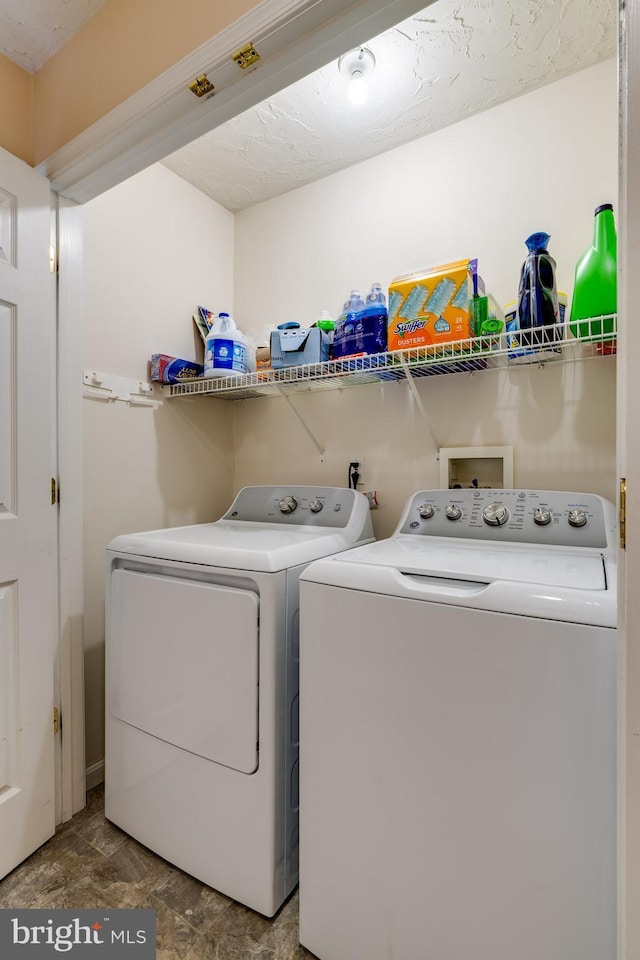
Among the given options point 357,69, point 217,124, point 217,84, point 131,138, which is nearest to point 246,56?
point 217,84

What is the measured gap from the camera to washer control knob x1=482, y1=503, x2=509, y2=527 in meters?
1.45

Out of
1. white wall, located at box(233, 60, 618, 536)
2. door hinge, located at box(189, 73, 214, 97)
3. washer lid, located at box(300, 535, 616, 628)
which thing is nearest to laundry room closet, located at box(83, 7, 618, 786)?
white wall, located at box(233, 60, 618, 536)

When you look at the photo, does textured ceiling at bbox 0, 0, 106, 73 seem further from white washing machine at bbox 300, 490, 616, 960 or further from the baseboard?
A: the baseboard

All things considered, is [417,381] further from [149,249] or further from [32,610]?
[32,610]

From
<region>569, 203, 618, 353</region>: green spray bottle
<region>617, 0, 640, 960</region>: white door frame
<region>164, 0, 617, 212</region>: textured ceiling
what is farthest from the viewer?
<region>164, 0, 617, 212</region>: textured ceiling

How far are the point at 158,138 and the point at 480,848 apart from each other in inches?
75.6

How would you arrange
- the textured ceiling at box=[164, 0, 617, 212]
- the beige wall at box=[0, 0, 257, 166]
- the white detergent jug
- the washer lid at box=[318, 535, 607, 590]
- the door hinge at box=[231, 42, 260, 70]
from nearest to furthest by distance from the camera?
the washer lid at box=[318, 535, 607, 590], the door hinge at box=[231, 42, 260, 70], the beige wall at box=[0, 0, 257, 166], the textured ceiling at box=[164, 0, 617, 212], the white detergent jug

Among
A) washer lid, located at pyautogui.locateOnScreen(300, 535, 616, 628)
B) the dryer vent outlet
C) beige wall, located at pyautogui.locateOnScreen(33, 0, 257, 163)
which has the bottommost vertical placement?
washer lid, located at pyautogui.locateOnScreen(300, 535, 616, 628)

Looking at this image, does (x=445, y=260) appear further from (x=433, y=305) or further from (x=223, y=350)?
(x=223, y=350)

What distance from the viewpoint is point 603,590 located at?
886mm

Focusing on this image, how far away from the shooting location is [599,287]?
51.3 inches

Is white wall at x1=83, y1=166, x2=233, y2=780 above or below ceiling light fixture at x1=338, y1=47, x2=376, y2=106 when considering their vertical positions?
below

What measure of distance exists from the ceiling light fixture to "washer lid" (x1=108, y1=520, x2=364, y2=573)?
150 centimetres

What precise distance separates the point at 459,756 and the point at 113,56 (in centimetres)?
203
